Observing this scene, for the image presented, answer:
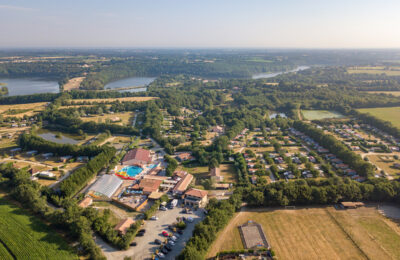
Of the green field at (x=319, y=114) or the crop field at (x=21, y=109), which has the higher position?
the crop field at (x=21, y=109)

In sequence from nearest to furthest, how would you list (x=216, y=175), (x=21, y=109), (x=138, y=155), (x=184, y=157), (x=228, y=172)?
(x=216, y=175)
(x=228, y=172)
(x=138, y=155)
(x=184, y=157)
(x=21, y=109)

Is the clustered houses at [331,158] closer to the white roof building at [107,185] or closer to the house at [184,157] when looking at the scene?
the house at [184,157]

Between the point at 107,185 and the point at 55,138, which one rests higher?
the point at 55,138

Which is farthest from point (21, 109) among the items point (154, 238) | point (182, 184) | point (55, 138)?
point (154, 238)

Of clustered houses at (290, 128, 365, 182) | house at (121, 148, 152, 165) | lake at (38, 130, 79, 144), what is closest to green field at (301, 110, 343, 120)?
clustered houses at (290, 128, 365, 182)

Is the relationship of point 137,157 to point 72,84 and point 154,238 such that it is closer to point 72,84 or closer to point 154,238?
point 154,238

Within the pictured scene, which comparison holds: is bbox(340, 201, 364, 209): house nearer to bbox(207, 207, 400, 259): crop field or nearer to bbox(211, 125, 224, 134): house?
bbox(207, 207, 400, 259): crop field

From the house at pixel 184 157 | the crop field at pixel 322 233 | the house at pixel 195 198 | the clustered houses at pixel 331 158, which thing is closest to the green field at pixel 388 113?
the clustered houses at pixel 331 158
